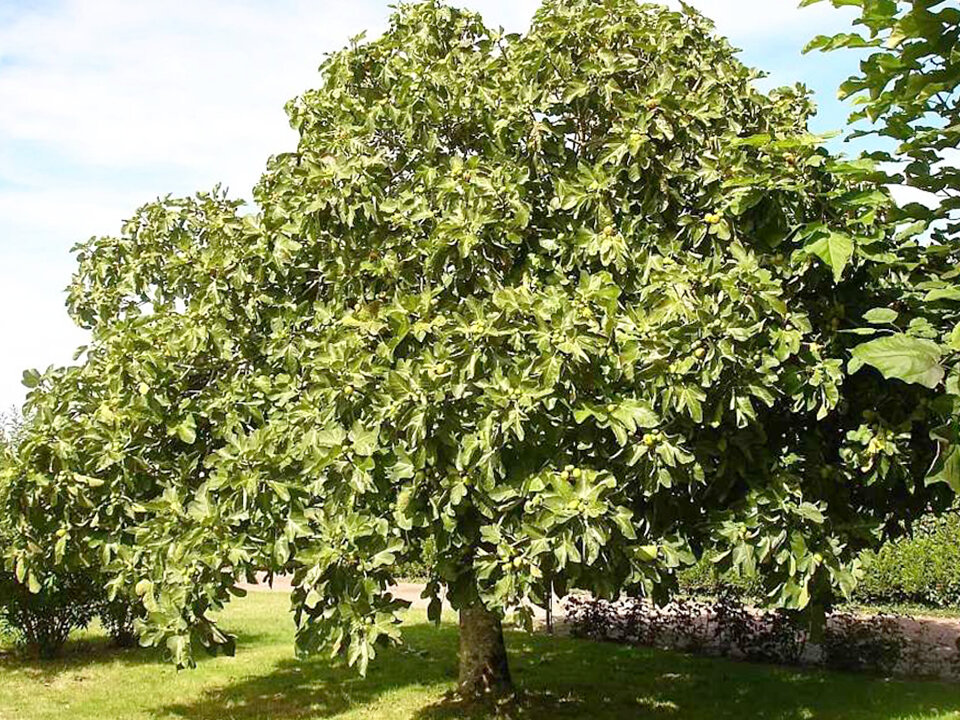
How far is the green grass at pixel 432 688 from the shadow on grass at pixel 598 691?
0.01 meters

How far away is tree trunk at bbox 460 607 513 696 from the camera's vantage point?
29.5ft

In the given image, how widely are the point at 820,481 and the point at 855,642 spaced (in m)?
6.15

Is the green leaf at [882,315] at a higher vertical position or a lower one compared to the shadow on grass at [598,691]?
higher

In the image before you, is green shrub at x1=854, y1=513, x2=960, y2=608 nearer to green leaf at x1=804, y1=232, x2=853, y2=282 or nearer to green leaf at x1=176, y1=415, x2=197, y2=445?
green leaf at x1=176, y1=415, x2=197, y2=445

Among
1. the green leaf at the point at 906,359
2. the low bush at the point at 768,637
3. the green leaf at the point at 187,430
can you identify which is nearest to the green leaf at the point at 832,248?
the green leaf at the point at 906,359

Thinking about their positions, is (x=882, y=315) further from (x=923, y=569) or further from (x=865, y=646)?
(x=923, y=569)

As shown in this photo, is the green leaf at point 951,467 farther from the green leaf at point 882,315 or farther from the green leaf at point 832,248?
the green leaf at point 882,315

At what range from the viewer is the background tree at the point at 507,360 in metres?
5.38

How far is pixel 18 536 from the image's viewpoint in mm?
7711

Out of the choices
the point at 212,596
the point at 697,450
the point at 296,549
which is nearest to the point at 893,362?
the point at 697,450

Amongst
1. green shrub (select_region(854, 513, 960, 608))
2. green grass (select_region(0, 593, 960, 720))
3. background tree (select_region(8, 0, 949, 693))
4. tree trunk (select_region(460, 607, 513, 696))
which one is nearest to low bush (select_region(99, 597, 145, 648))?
green grass (select_region(0, 593, 960, 720))

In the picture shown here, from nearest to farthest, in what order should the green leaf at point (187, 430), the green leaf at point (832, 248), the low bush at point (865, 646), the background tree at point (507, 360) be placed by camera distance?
the green leaf at point (832, 248) → the background tree at point (507, 360) → the green leaf at point (187, 430) → the low bush at point (865, 646)

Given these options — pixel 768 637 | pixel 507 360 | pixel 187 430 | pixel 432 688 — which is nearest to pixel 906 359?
pixel 507 360

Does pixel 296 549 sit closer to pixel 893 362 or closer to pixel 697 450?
pixel 697 450
